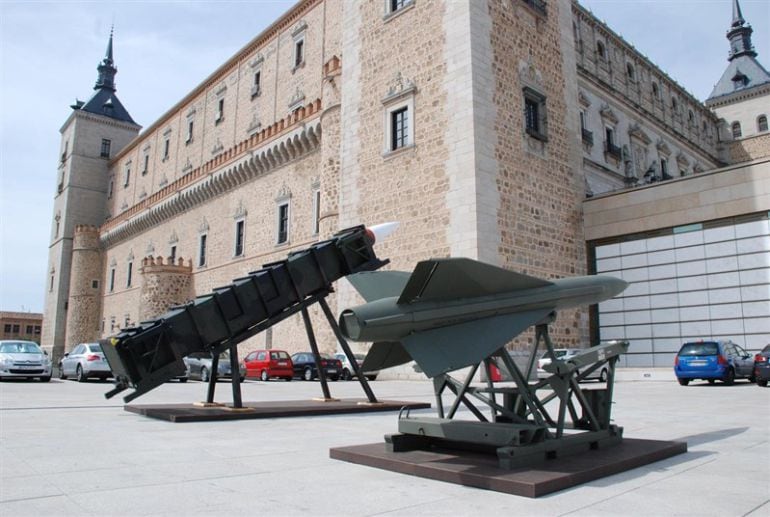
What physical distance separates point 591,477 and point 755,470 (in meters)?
1.47

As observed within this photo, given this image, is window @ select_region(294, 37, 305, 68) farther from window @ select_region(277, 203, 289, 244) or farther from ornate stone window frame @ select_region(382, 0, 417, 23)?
ornate stone window frame @ select_region(382, 0, 417, 23)

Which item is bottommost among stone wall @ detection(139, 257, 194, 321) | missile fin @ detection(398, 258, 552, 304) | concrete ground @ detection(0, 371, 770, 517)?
concrete ground @ detection(0, 371, 770, 517)

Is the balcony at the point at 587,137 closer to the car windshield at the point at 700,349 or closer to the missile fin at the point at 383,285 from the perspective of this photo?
the car windshield at the point at 700,349

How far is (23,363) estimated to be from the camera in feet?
53.6

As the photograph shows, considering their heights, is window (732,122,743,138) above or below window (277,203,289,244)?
above

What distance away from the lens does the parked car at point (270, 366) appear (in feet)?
67.2

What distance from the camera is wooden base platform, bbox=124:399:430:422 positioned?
8000 mm

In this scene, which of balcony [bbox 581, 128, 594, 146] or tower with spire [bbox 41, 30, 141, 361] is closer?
balcony [bbox 581, 128, 594, 146]

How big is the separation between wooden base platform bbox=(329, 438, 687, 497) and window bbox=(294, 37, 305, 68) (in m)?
28.9

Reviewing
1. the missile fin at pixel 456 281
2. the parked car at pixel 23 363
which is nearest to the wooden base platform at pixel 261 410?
the missile fin at pixel 456 281

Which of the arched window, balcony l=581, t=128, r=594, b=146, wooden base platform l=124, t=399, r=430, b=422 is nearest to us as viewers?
wooden base platform l=124, t=399, r=430, b=422

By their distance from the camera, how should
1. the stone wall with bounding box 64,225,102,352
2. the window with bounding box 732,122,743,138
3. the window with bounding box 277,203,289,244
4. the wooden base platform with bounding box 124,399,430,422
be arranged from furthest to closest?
the stone wall with bounding box 64,225,102,352, the window with bounding box 732,122,743,138, the window with bounding box 277,203,289,244, the wooden base platform with bounding box 124,399,430,422

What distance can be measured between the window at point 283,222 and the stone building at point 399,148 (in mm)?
91

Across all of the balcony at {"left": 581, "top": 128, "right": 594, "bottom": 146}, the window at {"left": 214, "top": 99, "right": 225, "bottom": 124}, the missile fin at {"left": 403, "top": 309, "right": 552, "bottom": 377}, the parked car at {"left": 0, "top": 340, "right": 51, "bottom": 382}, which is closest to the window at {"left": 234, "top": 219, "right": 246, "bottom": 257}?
the window at {"left": 214, "top": 99, "right": 225, "bottom": 124}
